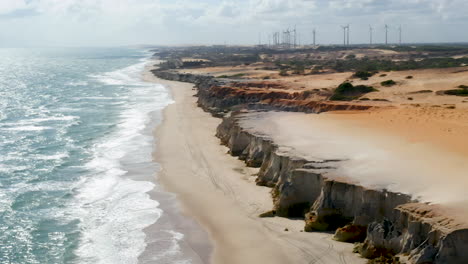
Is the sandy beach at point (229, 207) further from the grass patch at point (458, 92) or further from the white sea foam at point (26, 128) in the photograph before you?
the grass patch at point (458, 92)

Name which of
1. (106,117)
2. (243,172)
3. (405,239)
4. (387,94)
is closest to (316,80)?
(387,94)

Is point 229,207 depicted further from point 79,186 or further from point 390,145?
point 79,186

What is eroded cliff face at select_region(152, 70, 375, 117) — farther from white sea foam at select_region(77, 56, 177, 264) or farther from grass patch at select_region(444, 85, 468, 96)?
grass patch at select_region(444, 85, 468, 96)

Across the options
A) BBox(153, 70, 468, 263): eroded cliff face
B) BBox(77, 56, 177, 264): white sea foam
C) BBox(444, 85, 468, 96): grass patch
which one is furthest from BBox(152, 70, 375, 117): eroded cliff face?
BBox(153, 70, 468, 263): eroded cliff face

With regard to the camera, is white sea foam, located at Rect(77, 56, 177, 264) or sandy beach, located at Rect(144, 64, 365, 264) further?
white sea foam, located at Rect(77, 56, 177, 264)

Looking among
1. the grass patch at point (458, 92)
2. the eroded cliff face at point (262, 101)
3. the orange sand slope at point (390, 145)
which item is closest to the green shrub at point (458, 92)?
the grass patch at point (458, 92)

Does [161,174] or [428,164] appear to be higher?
[428,164]

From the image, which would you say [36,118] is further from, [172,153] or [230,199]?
[230,199]
